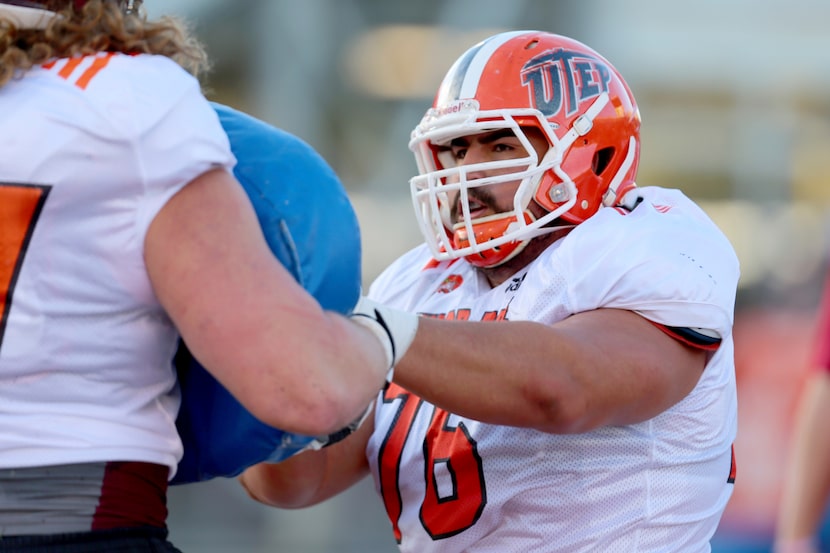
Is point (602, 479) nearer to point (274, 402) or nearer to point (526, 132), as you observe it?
point (526, 132)

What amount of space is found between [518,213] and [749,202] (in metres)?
5.42

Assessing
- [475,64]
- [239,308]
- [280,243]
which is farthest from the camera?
[475,64]

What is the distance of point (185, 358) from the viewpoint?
1.86m

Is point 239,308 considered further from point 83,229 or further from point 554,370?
point 554,370

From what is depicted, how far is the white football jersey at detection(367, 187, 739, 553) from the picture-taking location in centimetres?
228

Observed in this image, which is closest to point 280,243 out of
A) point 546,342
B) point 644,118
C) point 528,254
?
point 546,342

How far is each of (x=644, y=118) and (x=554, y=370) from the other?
231 inches

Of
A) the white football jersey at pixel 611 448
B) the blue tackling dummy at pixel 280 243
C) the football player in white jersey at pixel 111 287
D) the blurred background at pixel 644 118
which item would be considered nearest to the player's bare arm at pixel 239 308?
the football player in white jersey at pixel 111 287

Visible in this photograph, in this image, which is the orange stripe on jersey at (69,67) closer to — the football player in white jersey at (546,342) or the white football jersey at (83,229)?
the white football jersey at (83,229)

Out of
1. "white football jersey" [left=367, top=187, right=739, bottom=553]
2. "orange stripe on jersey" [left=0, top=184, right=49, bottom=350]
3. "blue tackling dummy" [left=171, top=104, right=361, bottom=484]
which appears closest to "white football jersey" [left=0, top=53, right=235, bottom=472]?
Result: "orange stripe on jersey" [left=0, top=184, right=49, bottom=350]

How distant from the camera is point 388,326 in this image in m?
1.79

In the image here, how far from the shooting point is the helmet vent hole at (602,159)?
267 centimetres

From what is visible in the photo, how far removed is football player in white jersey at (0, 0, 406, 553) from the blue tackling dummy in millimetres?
101

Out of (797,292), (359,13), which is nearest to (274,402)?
(359,13)
